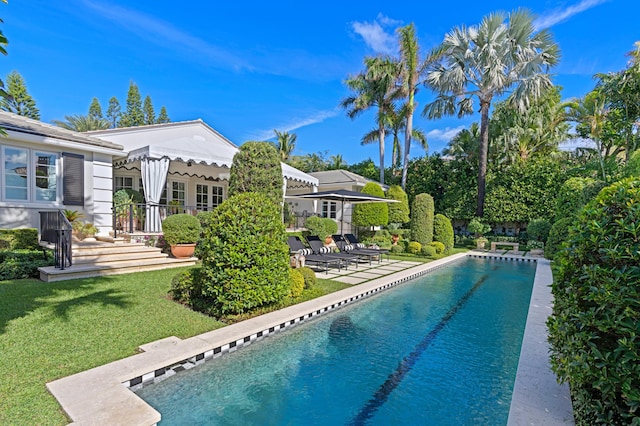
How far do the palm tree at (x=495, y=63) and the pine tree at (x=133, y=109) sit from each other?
131 ft

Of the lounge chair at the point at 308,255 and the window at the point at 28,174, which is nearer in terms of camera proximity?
the window at the point at 28,174

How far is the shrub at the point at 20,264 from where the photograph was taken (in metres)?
6.94

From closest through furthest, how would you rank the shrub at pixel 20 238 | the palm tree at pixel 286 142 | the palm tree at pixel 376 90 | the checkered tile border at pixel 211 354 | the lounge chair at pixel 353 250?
the checkered tile border at pixel 211 354
the shrub at pixel 20 238
the lounge chair at pixel 353 250
the palm tree at pixel 376 90
the palm tree at pixel 286 142

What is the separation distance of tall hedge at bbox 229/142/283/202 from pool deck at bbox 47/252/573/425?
3940mm

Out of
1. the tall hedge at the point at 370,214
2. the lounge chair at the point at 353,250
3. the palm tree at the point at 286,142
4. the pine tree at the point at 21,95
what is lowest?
the lounge chair at the point at 353,250

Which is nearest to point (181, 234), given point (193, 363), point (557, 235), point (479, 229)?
point (193, 363)

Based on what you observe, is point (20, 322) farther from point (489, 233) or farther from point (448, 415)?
point (489, 233)

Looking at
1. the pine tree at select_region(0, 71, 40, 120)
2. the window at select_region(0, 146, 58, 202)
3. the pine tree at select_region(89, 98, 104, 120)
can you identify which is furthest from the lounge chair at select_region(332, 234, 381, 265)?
the pine tree at select_region(89, 98, 104, 120)

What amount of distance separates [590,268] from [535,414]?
5.08 feet

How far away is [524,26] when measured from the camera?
60.9ft

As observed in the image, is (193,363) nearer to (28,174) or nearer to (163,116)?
(28,174)

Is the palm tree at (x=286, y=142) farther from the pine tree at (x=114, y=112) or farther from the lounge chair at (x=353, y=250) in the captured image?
the pine tree at (x=114, y=112)

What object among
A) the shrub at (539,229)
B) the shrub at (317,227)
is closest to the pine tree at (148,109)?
the shrub at (317,227)

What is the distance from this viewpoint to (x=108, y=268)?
7992 millimetres
